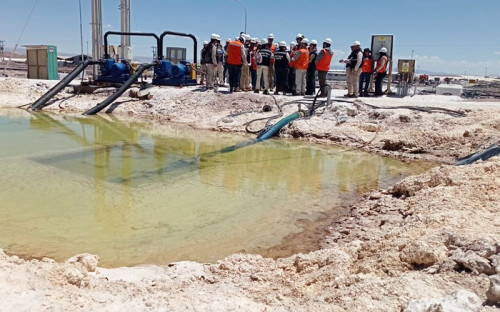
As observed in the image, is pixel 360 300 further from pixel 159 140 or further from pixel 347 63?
pixel 347 63

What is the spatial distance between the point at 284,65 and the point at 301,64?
0.73 meters

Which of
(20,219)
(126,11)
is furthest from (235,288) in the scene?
(126,11)

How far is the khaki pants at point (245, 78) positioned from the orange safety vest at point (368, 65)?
3980 millimetres

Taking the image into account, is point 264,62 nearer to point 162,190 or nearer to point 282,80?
point 282,80

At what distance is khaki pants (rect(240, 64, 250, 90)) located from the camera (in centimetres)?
1592

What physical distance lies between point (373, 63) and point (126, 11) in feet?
38.7

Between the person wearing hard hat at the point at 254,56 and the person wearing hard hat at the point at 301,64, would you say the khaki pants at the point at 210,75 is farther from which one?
the person wearing hard hat at the point at 301,64

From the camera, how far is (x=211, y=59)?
51.0 ft

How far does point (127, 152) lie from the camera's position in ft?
33.1

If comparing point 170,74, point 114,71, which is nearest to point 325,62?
point 170,74

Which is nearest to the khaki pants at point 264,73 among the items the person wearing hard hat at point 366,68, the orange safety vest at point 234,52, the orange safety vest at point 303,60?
the orange safety vest at point 234,52

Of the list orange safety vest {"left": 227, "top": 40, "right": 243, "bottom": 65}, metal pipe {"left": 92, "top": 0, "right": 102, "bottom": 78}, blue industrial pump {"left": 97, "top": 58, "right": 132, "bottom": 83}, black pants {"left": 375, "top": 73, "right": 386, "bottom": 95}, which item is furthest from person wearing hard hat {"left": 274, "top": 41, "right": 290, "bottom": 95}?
metal pipe {"left": 92, "top": 0, "right": 102, "bottom": 78}

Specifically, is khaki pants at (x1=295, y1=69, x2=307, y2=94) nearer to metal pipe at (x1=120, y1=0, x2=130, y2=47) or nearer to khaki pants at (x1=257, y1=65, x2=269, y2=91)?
khaki pants at (x1=257, y1=65, x2=269, y2=91)

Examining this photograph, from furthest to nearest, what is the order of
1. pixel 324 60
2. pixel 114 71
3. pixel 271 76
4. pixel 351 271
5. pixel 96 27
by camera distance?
pixel 96 27 → pixel 114 71 → pixel 271 76 → pixel 324 60 → pixel 351 271
